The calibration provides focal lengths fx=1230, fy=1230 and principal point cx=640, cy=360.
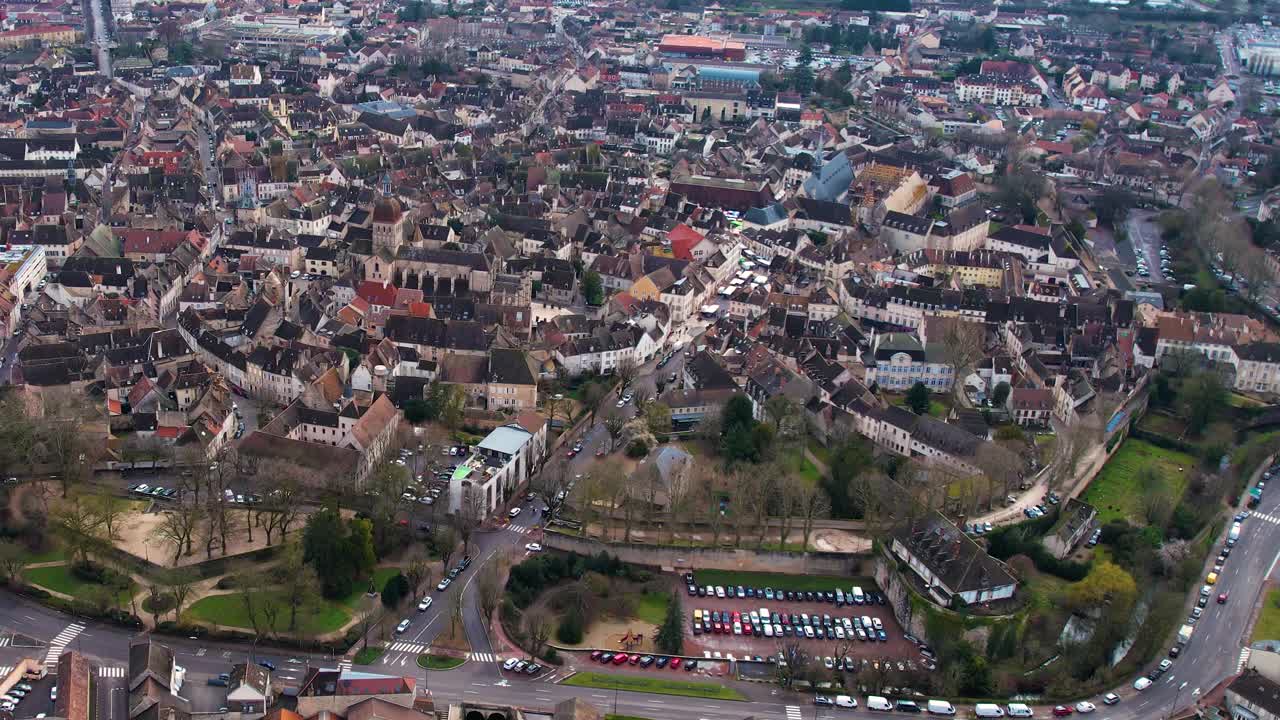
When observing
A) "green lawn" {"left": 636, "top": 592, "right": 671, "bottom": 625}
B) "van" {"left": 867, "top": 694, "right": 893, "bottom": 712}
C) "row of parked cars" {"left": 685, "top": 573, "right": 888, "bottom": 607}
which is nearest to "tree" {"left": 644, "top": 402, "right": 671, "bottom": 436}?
"row of parked cars" {"left": 685, "top": 573, "right": 888, "bottom": 607}

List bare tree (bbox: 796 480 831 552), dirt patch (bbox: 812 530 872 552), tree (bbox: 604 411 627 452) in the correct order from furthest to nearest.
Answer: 1. tree (bbox: 604 411 627 452)
2. bare tree (bbox: 796 480 831 552)
3. dirt patch (bbox: 812 530 872 552)

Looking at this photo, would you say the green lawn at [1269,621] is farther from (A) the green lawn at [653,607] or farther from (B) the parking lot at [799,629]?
(A) the green lawn at [653,607]

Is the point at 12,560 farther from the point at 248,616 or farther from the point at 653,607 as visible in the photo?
the point at 653,607

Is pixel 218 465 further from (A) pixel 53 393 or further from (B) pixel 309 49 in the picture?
(B) pixel 309 49

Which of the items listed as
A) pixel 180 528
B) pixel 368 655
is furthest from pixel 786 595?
pixel 180 528

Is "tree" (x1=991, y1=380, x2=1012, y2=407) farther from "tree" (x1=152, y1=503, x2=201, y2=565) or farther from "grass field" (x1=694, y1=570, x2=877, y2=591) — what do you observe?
"tree" (x1=152, y1=503, x2=201, y2=565)

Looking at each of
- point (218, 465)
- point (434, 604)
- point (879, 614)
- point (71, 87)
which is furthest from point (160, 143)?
point (879, 614)
